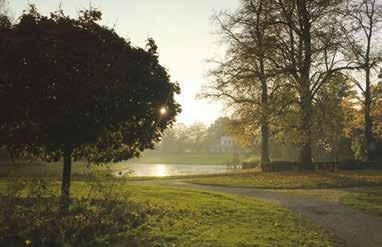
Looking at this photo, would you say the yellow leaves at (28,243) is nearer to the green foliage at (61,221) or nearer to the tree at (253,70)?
the green foliage at (61,221)

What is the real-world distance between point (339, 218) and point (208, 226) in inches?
175

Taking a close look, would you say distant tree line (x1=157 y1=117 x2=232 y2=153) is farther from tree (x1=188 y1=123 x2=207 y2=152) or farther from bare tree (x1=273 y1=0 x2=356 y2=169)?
bare tree (x1=273 y1=0 x2=356 y2=169)

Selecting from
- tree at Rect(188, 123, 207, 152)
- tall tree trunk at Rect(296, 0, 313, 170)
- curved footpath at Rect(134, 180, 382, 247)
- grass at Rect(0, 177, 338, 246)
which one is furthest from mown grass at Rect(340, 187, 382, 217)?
tree at Rect(188, 123, 207, 152)

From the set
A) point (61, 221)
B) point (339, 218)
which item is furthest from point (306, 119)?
point (61, 221)

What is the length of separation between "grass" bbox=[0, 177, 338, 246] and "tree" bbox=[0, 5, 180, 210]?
1200 millimetres

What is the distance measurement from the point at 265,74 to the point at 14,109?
2061 centimetres

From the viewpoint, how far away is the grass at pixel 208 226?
24.9 ft

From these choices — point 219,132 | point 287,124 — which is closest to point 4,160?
point 287,124

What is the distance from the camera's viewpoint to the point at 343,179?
2145cm

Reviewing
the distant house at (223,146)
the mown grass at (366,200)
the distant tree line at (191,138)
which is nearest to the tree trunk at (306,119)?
the mown grass at (366,200)

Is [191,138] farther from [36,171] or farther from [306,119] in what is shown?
[306,119]

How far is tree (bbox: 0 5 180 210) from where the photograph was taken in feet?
28.8

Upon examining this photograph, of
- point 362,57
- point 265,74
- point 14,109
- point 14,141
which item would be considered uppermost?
point 362,57

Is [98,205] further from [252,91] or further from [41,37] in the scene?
[252,91]
